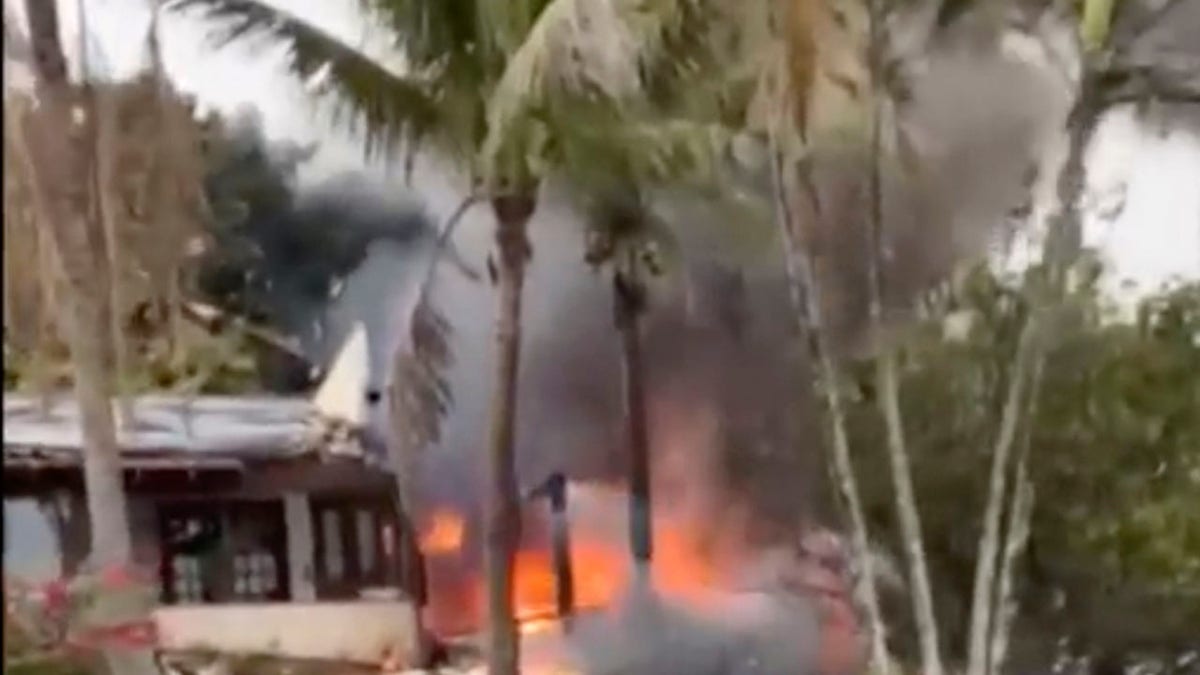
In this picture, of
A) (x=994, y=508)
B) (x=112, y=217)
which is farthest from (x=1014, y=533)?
(x=112, y=217)

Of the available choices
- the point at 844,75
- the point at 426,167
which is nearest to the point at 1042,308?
the point at 844,75

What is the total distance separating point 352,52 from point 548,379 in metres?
0.38

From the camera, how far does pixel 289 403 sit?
1.97 m

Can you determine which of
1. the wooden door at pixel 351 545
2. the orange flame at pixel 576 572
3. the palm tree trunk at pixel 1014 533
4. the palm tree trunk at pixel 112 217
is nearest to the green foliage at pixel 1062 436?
the palm tree trunk at pixel 1014 533

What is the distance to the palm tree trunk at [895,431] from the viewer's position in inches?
80.6

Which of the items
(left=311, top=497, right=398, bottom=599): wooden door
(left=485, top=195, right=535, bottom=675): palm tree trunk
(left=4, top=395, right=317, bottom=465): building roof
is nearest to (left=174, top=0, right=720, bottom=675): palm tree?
(left=485, top=195, right=535, bottom=675): palm tree trunk

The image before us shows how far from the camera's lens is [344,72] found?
1.95 m

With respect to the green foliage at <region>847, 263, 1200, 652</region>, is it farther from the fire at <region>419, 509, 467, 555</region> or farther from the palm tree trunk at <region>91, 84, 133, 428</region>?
the palm tree trunk at <region>91, 84, 133, 428</region>

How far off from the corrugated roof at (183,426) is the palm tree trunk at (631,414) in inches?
13.0

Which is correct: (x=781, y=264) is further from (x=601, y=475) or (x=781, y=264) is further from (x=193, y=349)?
(x=193, y=349)

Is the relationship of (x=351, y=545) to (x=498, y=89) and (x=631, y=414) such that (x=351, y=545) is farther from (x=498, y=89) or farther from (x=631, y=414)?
(x=498, y=89)

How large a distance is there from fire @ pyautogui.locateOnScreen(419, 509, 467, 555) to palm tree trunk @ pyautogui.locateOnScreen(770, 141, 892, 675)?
0.41m

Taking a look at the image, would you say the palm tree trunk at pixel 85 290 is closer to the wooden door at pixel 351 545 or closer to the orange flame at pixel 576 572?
the wooden door at pixel 351 545

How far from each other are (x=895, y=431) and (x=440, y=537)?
49 centimetres
